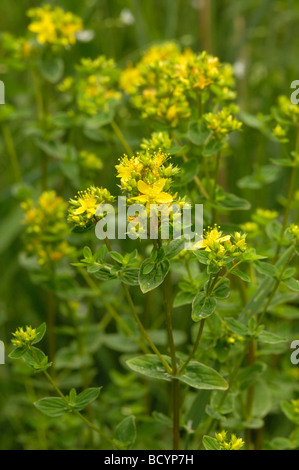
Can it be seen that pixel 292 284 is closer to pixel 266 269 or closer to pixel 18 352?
pixel 266 269

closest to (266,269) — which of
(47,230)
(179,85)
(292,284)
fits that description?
(292,284)

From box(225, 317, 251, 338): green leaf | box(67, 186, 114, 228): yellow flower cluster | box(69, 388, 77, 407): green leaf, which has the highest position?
box(67, 186, 114, 228): yellow flower cluster

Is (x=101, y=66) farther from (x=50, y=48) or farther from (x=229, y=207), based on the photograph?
(x=229, y=207)

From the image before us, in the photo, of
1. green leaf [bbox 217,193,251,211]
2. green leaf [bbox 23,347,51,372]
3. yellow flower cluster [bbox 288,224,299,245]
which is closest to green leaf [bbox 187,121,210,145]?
green leaf [bbox 217,193,251,211]

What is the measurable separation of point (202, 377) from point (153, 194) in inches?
12.8

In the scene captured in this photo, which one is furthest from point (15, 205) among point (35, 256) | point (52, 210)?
point (52, 210)

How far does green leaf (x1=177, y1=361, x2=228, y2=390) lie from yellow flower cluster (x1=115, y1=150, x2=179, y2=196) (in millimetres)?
314

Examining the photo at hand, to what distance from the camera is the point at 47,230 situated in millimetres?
1384

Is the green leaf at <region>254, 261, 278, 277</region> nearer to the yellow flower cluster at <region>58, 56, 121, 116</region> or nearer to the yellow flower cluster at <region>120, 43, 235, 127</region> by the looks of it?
the yellow flower cluster at <region>120, 43, 235, 127</region>

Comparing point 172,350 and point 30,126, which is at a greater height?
point 30,126

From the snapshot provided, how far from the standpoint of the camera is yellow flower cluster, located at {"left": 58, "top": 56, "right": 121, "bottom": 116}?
4.35 feet

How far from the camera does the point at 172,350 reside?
3.02 ft

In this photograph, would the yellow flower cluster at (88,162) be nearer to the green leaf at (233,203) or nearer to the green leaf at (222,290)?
the green leaf at (233,203)
